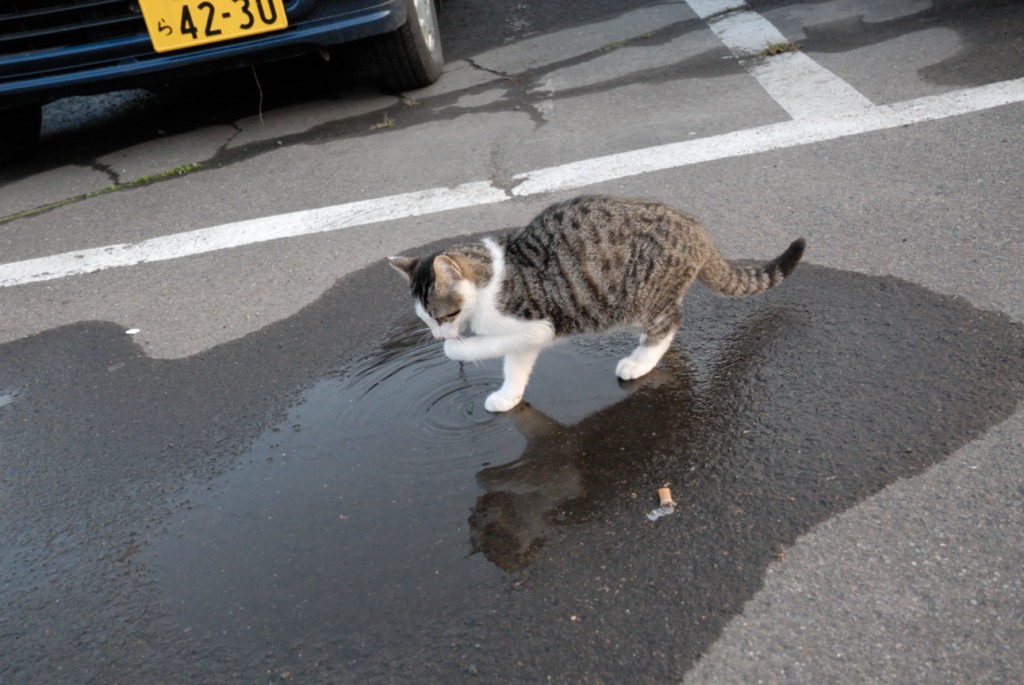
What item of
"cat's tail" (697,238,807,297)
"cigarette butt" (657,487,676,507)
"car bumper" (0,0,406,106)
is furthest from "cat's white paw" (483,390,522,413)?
"car bumper" (0,0,406,106)

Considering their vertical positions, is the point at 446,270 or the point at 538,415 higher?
the point at 446,270

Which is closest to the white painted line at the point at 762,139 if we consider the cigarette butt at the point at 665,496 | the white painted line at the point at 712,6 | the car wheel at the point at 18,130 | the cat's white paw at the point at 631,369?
the cat's white paw at the point at 631,369

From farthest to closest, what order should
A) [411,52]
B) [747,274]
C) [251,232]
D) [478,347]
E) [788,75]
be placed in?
[411,52] → [788,75] → [251,232] → [747,274] → [478,347]

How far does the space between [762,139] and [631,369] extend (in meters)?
2.42

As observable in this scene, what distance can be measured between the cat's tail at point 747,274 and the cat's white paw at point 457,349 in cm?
97

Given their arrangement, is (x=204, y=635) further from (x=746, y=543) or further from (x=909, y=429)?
(x=909, y=429)

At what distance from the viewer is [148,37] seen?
5.99 metres

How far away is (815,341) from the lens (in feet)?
12.2

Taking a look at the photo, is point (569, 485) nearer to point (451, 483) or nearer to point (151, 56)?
point (451, 483)

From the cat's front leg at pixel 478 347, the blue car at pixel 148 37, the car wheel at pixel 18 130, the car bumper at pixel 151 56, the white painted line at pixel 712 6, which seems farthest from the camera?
the white painted line at pixel 712 6

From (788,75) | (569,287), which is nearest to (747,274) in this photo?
(569,287)

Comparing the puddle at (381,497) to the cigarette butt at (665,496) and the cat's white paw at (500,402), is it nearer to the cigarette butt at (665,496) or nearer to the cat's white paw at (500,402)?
the cat's white paw at (500,402)

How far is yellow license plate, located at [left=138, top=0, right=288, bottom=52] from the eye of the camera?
584 centimetres

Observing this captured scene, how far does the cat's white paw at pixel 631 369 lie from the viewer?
3.67 m
